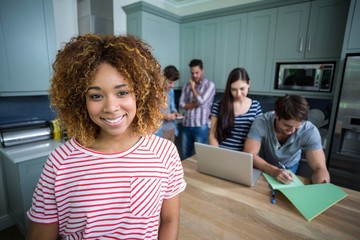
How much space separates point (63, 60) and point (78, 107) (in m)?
0.14

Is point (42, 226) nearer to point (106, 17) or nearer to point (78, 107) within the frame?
point (78, 107)

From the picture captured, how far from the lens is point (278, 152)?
54.4 inches

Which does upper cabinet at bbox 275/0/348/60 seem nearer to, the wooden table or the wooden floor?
the wooden table

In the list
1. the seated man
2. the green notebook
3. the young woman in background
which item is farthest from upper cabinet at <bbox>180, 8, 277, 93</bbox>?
the green notebook

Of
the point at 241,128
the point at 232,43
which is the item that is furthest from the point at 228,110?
the point at 232,43

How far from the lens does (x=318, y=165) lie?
1.27m

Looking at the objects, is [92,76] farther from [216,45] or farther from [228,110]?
[216,45]

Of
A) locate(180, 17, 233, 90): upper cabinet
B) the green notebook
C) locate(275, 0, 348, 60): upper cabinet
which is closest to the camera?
the green notebook

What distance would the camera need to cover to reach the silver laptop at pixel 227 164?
3.54 feet

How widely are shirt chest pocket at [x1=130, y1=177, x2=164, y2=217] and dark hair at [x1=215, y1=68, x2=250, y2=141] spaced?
1053 millimetres

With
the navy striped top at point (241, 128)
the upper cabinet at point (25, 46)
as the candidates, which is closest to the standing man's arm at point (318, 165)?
the navy striped top at point (241, 128)

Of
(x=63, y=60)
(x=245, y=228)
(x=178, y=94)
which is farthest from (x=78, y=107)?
(x=178, y=94)

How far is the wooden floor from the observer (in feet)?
5.99

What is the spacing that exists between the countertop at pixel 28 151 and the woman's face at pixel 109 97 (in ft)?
4.57
